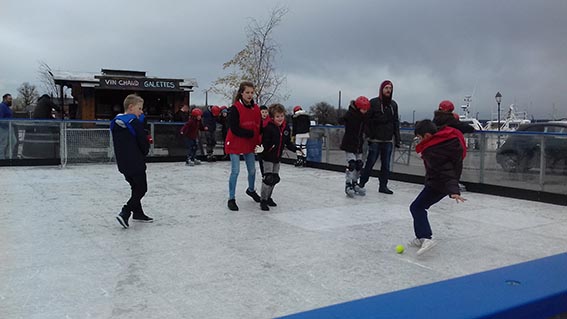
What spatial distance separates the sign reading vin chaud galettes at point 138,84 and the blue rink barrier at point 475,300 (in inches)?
660

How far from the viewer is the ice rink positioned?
341 centimetres

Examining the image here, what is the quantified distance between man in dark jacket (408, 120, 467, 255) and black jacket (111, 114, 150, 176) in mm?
3069

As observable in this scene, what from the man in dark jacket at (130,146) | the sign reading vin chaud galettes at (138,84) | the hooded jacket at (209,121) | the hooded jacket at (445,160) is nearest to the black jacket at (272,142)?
the man in dark jacket at (130,146)

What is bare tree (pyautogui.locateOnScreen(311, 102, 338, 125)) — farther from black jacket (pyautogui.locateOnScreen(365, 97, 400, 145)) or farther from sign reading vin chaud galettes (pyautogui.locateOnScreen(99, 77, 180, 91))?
black jacket (pyautogui.locateOnScreen(365, 97, 400, 145))

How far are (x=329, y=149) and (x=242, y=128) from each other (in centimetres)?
609

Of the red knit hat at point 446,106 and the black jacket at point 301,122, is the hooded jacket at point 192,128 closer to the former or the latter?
the black jacket at point 301,122

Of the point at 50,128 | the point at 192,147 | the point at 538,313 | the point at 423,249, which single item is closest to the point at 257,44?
the point at 192,147

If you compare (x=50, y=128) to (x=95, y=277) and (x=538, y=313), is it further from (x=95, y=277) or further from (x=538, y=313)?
(x=538, y=313)

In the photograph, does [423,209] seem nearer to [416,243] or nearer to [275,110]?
[416,243]

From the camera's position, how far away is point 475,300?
8.23 ft

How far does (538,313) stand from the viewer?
258cm

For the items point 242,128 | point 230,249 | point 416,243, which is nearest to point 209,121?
point 242,128

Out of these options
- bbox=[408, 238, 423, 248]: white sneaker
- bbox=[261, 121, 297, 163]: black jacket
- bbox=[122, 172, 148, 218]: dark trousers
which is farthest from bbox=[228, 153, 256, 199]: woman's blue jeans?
bbox=[408, 238, 423, 248]: white sneaker

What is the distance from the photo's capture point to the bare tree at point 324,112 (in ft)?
211
